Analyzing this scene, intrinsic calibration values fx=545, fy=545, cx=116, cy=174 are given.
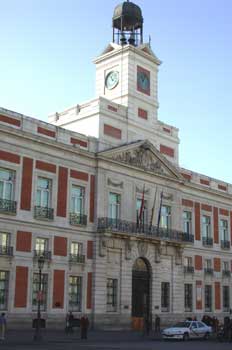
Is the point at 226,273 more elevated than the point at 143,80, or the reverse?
the point at 143,80

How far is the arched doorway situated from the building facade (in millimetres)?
76

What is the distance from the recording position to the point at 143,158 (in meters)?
42.4

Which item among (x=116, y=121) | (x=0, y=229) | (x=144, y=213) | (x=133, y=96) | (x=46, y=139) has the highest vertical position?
(x=133, y=96)

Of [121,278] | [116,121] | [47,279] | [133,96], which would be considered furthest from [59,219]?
[133,96]

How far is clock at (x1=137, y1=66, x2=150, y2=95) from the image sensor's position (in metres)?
44.8

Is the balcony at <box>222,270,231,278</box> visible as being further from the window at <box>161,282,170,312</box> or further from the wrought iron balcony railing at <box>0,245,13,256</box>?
the wrought iron balcony railing at <box>0,245,13,256</box>

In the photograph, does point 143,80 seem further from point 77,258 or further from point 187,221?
point 77,258

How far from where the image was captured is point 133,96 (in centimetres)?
4362

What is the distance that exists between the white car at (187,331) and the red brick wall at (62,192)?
10327 millimetres

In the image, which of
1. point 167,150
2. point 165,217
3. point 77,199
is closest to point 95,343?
point 77,199

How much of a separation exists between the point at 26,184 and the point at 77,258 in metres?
6.33

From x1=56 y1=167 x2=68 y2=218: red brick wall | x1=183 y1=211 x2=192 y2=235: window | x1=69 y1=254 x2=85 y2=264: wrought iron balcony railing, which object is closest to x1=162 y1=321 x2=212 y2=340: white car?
x1=69 y1=254 x2=85 y2=264: wrought iron balcony railing

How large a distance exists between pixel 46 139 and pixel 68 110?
8391mm

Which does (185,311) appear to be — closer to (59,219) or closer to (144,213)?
(144,213)
